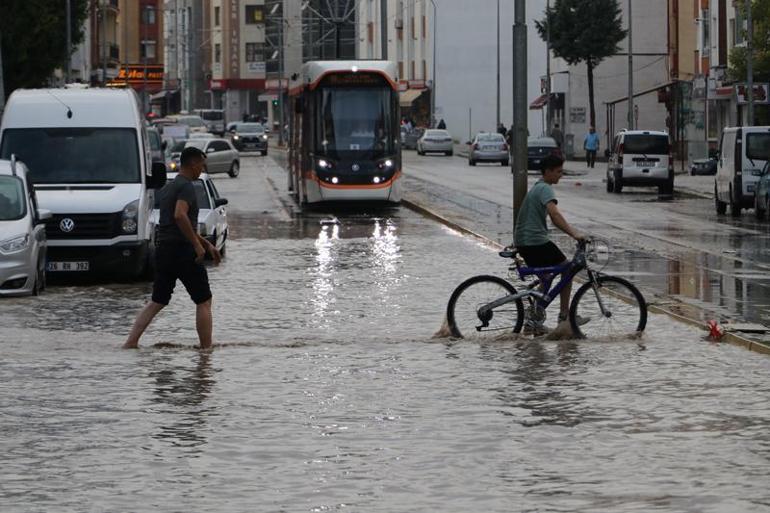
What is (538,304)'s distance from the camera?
650 inches

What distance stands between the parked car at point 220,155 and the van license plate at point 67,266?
42.1 meters

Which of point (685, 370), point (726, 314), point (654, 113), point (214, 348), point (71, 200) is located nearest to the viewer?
point (685, 370)

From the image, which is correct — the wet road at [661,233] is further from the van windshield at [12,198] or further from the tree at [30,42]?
the tree at [30,42]

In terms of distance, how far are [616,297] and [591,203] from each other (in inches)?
1182

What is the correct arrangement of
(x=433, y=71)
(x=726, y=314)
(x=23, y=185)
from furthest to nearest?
1. (x=433, y=71)
2. (x=23, y=185)
3. (x=726, y=314)

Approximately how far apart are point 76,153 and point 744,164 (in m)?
19.2

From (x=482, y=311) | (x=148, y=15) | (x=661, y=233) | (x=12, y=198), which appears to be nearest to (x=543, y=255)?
(x=482, y=311)

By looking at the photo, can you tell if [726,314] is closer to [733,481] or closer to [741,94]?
[733,481]

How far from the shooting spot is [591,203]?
152 ft

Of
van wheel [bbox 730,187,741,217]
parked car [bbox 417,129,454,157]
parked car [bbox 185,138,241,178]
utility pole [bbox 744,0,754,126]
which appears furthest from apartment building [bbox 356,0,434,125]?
van wheel [bbox 730,187,741,217]

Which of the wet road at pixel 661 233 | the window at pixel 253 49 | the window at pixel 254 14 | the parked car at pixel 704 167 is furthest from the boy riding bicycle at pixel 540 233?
the window at pixel 254 14

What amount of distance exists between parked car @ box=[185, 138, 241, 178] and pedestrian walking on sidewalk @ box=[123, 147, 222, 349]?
49915mm

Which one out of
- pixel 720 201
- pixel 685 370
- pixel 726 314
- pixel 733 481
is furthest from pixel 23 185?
pixel 720 201

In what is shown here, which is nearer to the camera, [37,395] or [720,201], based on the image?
[37,395]
